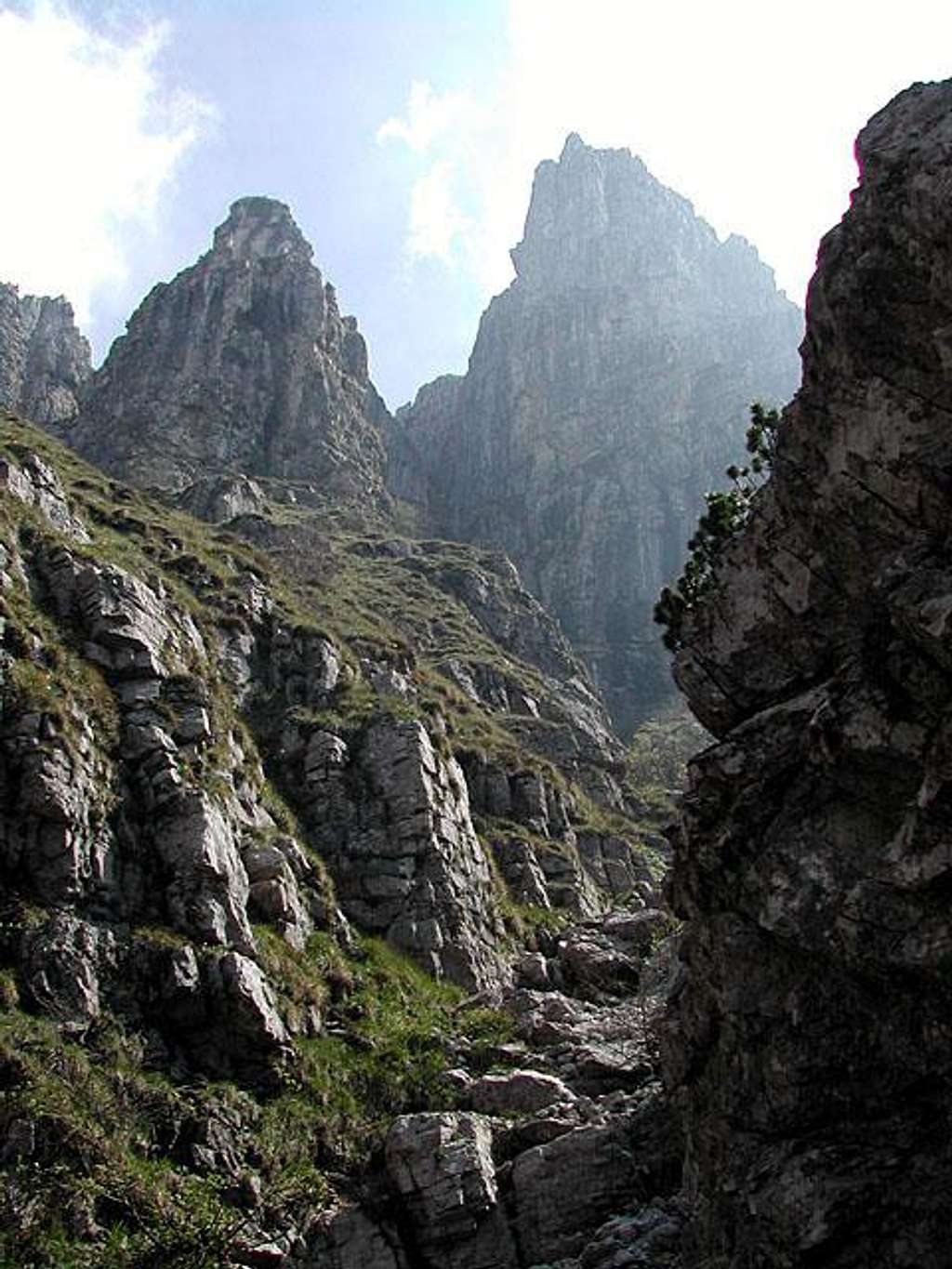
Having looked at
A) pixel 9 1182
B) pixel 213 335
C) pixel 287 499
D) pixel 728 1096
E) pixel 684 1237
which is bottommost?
pixel 684 1237

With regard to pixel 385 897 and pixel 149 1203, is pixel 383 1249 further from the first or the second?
pixel 385 897

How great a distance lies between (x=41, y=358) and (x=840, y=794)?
560 feet

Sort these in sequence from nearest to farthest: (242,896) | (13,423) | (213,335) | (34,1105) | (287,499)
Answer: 1. (34,1105)
2. (242,896)
3. (13,423)
4. (287,499)
5. (213,335)

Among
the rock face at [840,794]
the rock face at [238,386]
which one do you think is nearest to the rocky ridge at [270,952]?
the rock face at [840,794]

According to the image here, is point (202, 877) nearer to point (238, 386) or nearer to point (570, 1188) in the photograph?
point (570, 1188)

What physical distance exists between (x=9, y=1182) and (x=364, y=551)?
98.4 metres

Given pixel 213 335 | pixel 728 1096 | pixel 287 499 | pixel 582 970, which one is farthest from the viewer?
pixel 213 335

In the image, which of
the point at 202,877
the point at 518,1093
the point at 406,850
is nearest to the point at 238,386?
the point at 406,850

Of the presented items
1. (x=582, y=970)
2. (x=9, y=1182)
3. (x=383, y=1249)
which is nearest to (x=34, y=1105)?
(x=9, y=1182)

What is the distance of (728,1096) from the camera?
22.2 meters

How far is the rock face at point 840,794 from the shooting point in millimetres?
18000

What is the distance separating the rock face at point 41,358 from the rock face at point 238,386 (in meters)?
8.53

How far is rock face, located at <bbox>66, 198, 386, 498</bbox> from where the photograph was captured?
13475 cm

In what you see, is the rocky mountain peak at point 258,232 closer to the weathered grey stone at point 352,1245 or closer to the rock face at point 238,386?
the rock face at point 238,386
